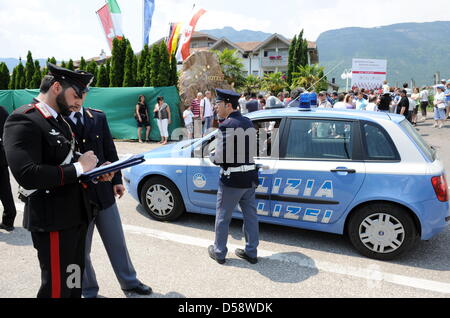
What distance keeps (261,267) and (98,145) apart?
1999mm

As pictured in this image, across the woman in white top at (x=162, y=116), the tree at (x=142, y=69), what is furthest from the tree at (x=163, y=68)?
the woman in white top at (x=162, y=116)

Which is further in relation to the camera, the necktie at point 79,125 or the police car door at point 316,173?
the police car door at point 316,173

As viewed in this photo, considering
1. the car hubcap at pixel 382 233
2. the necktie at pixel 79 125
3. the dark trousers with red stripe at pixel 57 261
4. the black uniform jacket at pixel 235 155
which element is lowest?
the car hubcap at pixel 382 233

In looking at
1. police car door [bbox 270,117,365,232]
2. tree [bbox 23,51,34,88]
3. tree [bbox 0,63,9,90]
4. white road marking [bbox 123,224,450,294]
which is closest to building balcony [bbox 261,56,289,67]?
tree [bbox 23,51,34,88]

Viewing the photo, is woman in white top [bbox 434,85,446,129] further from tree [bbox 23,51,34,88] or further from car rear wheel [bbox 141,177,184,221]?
tree [bbox 23,51,34,88]

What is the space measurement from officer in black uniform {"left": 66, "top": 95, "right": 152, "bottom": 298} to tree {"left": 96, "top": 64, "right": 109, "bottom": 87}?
12949mm

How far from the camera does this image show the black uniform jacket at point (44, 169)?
6.41 feet

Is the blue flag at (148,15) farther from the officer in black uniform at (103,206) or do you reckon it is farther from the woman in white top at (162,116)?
the officer in black uniform at (103,206)

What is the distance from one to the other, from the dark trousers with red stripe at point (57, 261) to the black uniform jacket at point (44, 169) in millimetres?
64

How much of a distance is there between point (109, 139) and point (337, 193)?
239 centimetres

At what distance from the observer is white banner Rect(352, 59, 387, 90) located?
20.8m

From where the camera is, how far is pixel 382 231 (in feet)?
12.2

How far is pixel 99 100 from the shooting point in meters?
12.6

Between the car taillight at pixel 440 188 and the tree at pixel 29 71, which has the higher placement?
the tree at pixel 29 71
